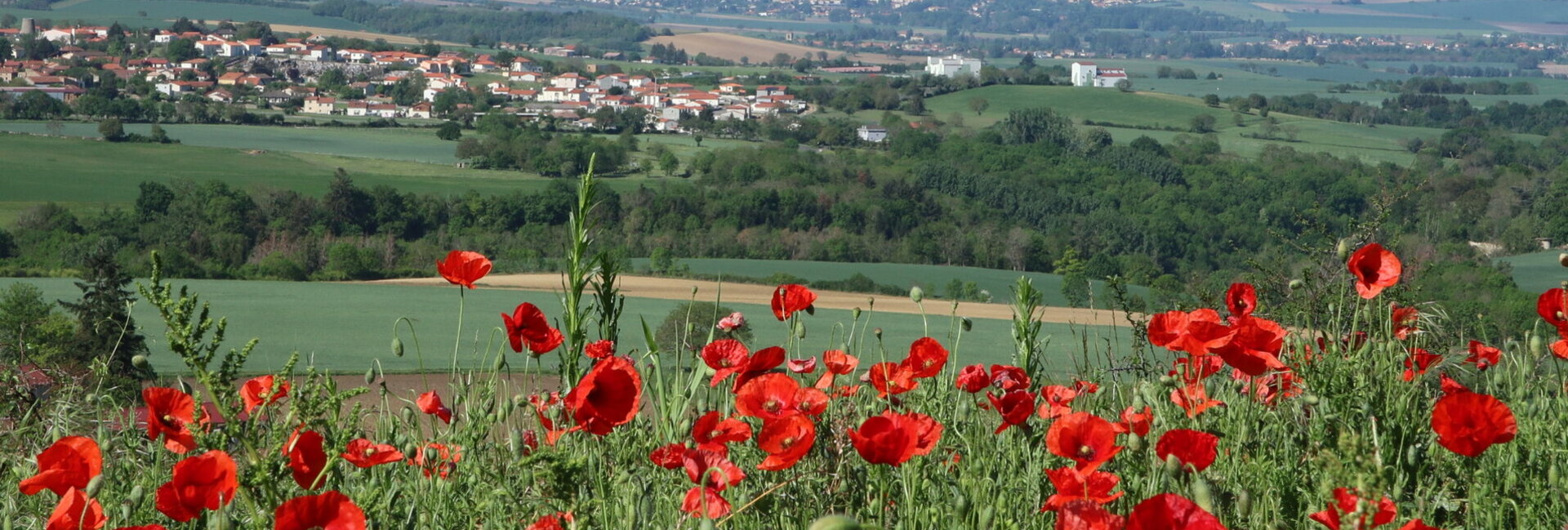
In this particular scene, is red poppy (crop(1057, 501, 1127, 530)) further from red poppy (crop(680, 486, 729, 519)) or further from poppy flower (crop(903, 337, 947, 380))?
poppy flower (crop(903, 337, 947, 380))

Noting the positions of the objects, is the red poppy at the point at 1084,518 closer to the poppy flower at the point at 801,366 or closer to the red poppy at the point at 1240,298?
the poppy flower at the point at 801,366

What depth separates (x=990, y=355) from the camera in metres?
17.0

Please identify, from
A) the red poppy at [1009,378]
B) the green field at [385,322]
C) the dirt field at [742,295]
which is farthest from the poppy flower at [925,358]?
the dirt field at [742,295]

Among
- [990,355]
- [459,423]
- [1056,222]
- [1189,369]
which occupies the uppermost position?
[1189,369]

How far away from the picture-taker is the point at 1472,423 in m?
1.70

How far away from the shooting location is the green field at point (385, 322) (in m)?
21.0

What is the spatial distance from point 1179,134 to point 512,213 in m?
47.2

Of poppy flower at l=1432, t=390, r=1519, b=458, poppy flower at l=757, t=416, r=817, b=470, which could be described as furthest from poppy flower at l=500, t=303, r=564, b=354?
poppy flower at l=1432, t=390, r=1519, b=458

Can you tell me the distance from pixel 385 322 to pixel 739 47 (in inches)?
5263

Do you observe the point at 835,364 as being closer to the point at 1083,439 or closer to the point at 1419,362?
the point at 1083,439

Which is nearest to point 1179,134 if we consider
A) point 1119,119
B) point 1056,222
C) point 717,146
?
point 1119,119

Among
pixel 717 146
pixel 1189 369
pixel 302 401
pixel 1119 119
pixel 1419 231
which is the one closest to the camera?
pixel 302 401

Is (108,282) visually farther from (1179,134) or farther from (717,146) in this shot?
(1179,134)

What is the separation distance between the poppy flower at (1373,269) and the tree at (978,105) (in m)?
98.7
